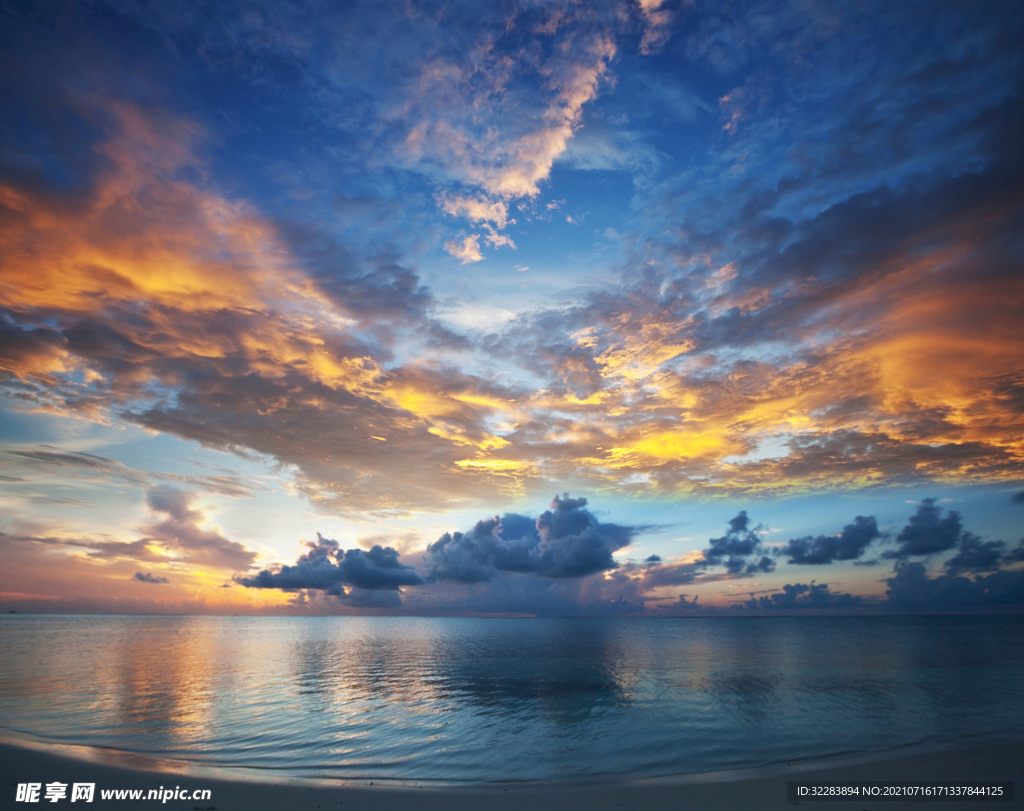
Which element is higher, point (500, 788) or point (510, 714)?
point (500, 788)

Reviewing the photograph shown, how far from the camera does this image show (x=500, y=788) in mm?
18266

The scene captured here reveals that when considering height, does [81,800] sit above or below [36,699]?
above

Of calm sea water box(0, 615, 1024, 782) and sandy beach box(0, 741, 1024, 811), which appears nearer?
sandy beach box(0, 741, 1024, 811)

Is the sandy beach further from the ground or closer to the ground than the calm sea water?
further from the ground

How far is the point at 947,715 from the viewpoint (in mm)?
30203

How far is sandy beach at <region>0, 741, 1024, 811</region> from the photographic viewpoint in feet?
50.8

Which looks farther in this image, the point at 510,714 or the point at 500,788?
the point at 510,714

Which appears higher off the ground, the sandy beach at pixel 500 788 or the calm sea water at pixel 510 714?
the sandy beach at pixel 500 788

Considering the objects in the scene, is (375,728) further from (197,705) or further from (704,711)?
(704,711)

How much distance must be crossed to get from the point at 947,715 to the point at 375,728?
3775 cm

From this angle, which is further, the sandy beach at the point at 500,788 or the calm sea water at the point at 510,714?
the calm sea water at the point at 510,714

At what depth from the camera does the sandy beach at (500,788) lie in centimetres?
1548

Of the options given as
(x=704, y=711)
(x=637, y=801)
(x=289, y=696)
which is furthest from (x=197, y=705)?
(x=704, y=711)

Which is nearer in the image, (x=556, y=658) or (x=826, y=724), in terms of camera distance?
(x=826, y=724)
